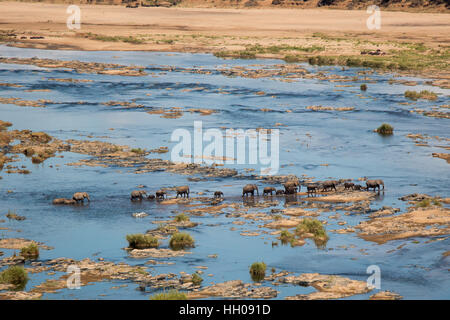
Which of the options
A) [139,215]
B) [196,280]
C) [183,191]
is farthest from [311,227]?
[183,191]

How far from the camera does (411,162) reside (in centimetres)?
4159

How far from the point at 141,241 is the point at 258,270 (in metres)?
5.12

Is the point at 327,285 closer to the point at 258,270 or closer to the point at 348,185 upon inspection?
the point at 258,270

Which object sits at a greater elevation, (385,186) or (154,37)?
(154,37)

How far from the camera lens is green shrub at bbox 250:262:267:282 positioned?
77.3 feet

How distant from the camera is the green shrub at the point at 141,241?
26.5 metres

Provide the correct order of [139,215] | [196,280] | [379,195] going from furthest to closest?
[379,195] < [139,215] < [196,280]

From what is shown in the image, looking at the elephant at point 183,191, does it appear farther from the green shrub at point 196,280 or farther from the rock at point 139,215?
the green shrub at point 196,280

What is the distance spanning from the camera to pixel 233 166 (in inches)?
1602

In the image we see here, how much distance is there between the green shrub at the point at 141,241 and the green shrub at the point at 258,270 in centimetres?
456

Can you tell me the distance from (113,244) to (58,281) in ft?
15.2

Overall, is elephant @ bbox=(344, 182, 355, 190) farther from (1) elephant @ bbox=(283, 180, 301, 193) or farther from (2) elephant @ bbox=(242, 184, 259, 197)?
(2) elephant @ bbox=(242, 184, 259, 197)
